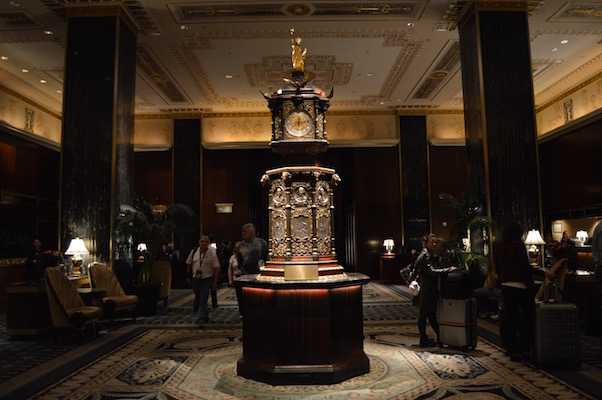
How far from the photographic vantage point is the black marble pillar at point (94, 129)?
26.9 feet

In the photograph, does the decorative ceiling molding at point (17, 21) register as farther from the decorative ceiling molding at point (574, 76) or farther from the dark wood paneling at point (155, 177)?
the decorative ceiling molding at point (574, 76)

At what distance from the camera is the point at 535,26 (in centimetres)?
1027

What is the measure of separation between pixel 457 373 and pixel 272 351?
1.86m

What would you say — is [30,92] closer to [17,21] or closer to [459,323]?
[17,21]

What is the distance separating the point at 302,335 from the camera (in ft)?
14.7

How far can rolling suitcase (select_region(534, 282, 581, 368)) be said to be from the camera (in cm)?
466

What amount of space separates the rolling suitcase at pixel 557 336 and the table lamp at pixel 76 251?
671 cm

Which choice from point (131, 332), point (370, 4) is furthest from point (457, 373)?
point (370, 4)

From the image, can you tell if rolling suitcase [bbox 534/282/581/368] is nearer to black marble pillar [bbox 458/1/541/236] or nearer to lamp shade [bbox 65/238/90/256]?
black marble pillar [bbox 458/1/541/236]

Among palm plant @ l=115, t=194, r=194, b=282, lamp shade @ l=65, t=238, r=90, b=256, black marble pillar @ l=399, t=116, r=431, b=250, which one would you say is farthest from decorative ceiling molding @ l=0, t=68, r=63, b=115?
black marble pillar @ l=399, t=116, r=431, b=250

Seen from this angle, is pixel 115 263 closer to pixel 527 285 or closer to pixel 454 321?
pixel 454 321

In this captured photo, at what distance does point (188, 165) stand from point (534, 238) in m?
12.1

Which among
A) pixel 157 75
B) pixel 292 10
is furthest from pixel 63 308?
pixel 157 75

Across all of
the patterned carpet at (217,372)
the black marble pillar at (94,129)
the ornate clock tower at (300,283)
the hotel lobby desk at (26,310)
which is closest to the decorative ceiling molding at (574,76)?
the patterned carpet at (217,372)
